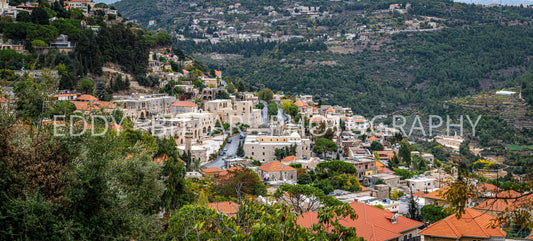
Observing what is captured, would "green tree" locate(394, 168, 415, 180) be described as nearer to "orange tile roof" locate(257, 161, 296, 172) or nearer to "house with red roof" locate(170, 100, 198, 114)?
"orange tile roof" locate(257, 161, 296, 172)

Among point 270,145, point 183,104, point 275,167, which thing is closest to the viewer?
point 275,167

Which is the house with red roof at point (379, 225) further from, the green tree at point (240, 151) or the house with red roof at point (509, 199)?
the green tree at point (240, 151)

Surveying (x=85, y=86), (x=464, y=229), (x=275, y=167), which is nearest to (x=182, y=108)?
(x=85, y=86)

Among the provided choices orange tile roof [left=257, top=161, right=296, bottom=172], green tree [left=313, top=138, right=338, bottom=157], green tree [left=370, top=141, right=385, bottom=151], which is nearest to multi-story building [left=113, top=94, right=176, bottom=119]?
orange tile roof [left=257, top=161, right=296, bottom=172]

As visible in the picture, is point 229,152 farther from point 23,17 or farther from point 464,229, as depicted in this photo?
point 464,229

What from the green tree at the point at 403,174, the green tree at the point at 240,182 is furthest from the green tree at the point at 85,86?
the green tree at the point at 403,174

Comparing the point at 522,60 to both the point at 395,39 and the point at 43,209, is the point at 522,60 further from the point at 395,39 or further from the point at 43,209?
the point at 43,209

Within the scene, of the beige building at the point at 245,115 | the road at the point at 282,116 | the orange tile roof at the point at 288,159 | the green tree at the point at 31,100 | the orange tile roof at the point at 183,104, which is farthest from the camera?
the road at the point at 282,116
